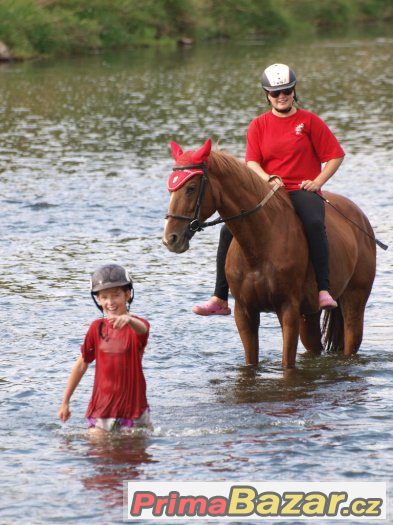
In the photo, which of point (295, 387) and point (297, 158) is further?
A: point (295, 387)

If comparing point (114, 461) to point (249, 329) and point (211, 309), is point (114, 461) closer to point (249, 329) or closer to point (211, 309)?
point (249, 329)

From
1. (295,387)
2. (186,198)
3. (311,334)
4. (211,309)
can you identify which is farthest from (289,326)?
(186,198)

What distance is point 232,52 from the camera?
55.7 metres

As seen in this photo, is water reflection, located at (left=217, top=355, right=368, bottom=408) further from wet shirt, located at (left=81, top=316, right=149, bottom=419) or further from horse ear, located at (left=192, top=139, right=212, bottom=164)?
horse ear, located at (left=192, top=139, right=212, bottom=164)

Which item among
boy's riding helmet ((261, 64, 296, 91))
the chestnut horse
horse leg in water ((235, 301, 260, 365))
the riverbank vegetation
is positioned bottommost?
the riverbank vegetation

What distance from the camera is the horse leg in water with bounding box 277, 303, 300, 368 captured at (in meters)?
10.5

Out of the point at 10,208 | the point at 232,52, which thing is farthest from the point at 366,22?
the point at 10,208

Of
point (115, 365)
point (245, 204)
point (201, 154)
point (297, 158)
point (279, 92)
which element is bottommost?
point (115, 365)

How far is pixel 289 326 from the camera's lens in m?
10.5

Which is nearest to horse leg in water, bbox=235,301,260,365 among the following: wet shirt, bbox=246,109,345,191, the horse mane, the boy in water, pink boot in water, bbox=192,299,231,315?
pink boot in water, bbox=192,299,231,315

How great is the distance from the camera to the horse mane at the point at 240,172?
984cm

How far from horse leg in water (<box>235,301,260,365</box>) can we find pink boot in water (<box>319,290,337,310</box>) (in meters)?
0.57

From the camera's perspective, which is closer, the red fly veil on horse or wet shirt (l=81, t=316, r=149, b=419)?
wet shirt (l=81, t=316, r=149, b=419)

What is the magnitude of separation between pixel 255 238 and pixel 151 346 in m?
2.61
